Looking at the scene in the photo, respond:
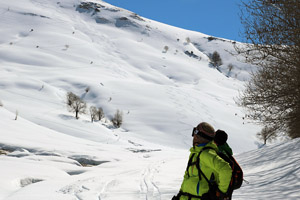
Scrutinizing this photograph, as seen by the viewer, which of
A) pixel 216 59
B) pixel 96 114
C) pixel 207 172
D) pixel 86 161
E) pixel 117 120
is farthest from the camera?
pixel 216 59

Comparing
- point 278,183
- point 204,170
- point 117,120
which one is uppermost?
point 204,170

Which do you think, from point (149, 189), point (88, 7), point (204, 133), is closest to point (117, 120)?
point (149, 189)

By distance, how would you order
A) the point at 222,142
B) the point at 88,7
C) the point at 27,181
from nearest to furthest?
the point at 222,142, the point at 27,181, the point at 88,7

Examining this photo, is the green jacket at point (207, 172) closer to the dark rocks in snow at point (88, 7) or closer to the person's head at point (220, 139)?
the person's head at point (220, 139)

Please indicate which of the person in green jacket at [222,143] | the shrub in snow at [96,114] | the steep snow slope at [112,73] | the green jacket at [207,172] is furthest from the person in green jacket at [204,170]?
the shrub in snow at [96,114]

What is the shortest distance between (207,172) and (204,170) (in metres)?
0.04

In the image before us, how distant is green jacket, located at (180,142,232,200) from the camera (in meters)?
2.38

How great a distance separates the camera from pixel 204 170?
8.64 feet

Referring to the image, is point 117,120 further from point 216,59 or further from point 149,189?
point 216,59

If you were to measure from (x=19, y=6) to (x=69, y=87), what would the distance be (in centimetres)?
6630

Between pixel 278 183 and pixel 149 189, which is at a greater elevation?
pixel 278 183

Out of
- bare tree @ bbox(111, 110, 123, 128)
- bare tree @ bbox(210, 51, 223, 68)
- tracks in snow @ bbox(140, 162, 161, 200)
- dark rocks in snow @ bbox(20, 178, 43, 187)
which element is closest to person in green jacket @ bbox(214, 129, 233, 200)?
tracks in snow @ bbox(140, 162, 161, 200)

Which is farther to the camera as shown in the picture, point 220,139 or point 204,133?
point 220,139

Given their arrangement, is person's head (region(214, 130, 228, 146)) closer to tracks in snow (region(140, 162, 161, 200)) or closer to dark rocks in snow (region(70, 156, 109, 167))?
tracks in snow (region(140, 162, 161, 200))
